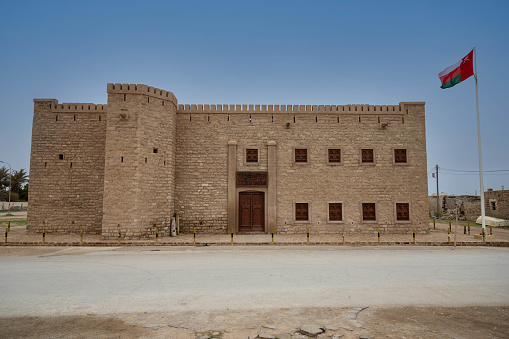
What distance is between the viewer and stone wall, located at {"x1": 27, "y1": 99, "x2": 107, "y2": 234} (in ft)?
60.3

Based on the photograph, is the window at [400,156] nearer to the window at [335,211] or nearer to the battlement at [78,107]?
the window at [335,211]

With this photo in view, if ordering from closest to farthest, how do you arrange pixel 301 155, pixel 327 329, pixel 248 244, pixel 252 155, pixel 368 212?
pixel 327 329 < pixel 248 244 < pixel 368 212 < pixel 252 155 < pixel 301 155

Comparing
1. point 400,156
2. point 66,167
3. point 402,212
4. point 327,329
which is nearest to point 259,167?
point 400,156

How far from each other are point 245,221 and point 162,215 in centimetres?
479

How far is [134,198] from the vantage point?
16141mm

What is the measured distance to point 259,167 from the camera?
754 inches

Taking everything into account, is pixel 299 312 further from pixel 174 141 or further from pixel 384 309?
pixel 174 141

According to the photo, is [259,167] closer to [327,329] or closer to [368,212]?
[368,212]

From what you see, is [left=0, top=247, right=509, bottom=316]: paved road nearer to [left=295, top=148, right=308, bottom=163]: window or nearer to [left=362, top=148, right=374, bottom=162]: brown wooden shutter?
[left=295, top=148, right=308, bottom=163]: window

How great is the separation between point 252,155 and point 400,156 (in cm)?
901

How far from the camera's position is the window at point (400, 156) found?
1944 cm

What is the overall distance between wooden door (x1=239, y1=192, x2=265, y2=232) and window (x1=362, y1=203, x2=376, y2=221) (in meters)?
6.05

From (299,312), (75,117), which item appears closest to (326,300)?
(299,312)

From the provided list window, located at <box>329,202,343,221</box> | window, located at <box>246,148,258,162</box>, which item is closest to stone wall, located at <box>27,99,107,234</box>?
window, located at <box>246,148,258,162</box>
